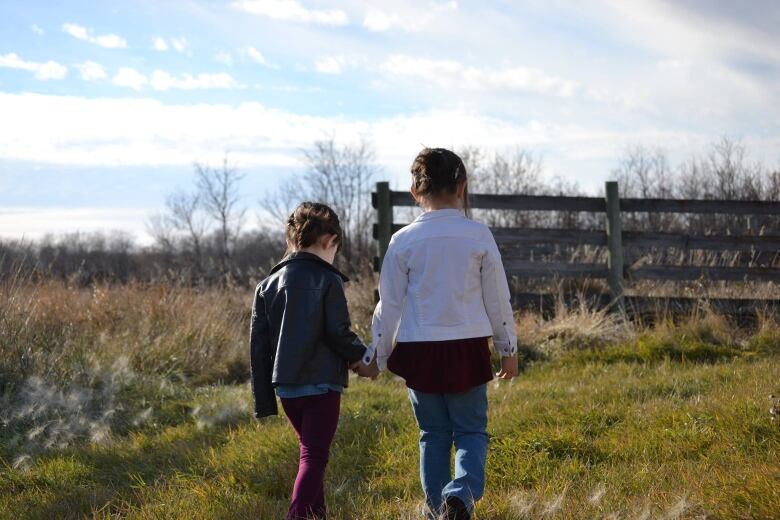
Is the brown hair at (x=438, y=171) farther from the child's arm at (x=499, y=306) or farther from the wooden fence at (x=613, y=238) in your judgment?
the wooden fence at (x=613, y=238)

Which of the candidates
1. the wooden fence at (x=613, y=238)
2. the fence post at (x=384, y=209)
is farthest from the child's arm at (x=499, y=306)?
the fence post at (x=384, y=209)

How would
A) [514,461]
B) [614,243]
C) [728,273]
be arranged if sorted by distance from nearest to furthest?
[514,461] → [728,273] → [614,243]

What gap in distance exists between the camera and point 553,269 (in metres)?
10.1

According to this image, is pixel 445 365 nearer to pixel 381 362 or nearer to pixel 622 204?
pixel 381 362

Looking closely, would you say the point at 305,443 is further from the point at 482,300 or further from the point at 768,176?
the point at 768,176

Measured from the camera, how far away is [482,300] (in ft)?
12.0

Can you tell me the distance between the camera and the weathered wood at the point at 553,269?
10.1 m

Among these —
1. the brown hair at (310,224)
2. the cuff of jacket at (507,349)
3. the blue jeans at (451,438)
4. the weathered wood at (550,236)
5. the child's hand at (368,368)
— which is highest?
the brown hair at (310,224)

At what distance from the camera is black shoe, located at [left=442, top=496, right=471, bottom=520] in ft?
11.1

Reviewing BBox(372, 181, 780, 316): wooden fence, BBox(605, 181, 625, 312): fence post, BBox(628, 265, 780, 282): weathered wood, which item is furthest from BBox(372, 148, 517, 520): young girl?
BBox(628, 265, 780, 282): weathered wood

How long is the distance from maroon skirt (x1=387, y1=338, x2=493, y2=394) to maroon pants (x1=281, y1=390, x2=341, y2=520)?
1.36 feet

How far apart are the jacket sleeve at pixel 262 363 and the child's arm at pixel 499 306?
104 cm

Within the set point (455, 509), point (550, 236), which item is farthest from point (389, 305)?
point (550, 236)

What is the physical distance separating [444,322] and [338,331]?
19.8 inches
